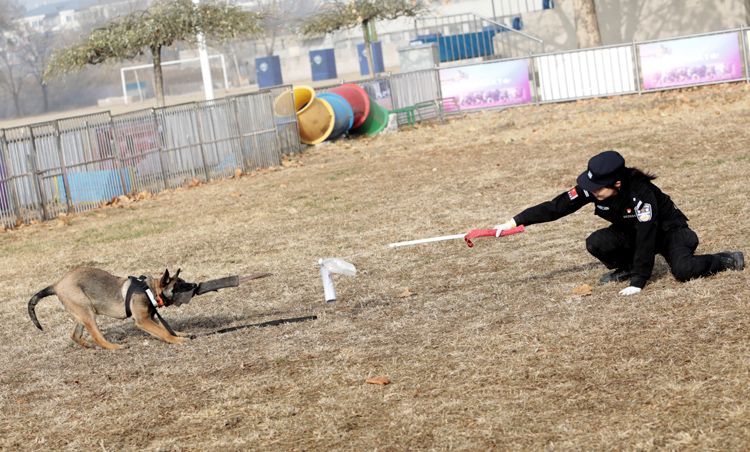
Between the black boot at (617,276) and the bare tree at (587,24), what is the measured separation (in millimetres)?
27098

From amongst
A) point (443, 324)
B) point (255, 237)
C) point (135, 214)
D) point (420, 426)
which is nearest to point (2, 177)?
point (135, 214)

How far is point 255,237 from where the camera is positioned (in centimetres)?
1293

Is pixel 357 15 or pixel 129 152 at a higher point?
pixel 357 15

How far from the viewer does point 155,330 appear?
7.88m

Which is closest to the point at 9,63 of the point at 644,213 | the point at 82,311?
the point at 82,311

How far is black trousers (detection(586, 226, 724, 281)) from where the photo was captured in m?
7.68

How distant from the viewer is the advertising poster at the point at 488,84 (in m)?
28.5

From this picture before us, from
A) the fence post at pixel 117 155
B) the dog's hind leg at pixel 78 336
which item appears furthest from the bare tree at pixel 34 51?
the dog's hind leg at pixel 78 336

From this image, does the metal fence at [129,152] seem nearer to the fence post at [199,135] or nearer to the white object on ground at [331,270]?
the fence post at [199,135]

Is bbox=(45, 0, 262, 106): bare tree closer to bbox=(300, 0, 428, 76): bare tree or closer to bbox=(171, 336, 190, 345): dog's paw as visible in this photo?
bbox=(300, 0, 428, 76): bare tree

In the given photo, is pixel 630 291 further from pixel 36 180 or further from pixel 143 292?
pixel 36 180

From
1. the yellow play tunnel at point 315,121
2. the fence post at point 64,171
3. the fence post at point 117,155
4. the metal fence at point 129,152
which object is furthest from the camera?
the yellow play tunnel at point 315,121

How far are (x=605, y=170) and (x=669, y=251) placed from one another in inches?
38.4

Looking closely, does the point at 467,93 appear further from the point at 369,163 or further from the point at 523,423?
the point at 523,423
